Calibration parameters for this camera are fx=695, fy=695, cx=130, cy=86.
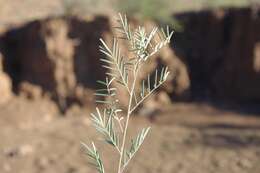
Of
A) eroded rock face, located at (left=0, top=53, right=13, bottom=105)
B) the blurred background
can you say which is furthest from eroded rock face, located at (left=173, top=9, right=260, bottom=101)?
eroded rock face, located at (left=0, top=53, right=13, bottom=105)

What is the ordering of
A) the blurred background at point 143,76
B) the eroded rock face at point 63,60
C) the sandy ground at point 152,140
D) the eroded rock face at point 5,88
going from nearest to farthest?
the sandy ground at point 152,140 → the blurred background at point 143,76 → the eroded rock face at point 5,88 → the eroded rock face at point 63,60

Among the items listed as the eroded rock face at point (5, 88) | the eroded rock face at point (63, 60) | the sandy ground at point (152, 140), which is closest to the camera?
the sandy ground at point (152, 140)

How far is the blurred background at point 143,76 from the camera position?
331 inches

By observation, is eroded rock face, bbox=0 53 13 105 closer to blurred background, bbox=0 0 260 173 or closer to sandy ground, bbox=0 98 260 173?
blurred background, bbox=0 0 260 173

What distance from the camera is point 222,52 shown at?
35.8 ft

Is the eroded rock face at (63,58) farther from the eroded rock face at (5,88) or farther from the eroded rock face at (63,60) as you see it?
the eroded rock face at (5,88)

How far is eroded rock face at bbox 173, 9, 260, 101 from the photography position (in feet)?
34.1

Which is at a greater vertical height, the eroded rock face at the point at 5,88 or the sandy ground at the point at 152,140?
the eroded rock face at the point at 5,88

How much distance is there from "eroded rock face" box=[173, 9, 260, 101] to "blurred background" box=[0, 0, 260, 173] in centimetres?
2

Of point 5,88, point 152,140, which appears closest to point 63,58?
point 5,88

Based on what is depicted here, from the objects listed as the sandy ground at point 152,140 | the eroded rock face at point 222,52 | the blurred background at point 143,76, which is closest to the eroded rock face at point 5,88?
the blurred background at point 143,76

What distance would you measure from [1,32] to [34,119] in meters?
1.67

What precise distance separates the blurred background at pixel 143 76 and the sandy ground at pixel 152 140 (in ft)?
0.04

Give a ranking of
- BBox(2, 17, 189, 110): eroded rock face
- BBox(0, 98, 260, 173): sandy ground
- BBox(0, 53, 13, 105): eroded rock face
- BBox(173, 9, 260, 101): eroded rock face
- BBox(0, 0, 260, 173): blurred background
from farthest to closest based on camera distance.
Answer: BBox(173, 9, 260, 101): eroded rock face < BBox(2, 17, 189, 110): eroded rock face < BBox(0, 53, 13, 105): eroded rock face < BBox(0, 0, 260, 173): blurred background < BBox(0, 98, 260, 173): sandy ground
